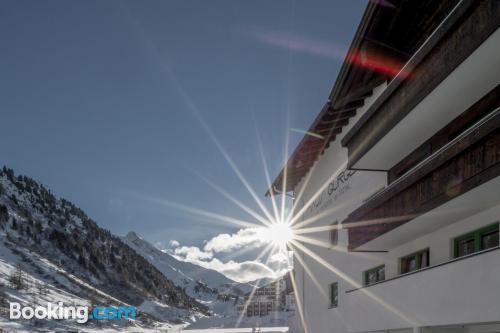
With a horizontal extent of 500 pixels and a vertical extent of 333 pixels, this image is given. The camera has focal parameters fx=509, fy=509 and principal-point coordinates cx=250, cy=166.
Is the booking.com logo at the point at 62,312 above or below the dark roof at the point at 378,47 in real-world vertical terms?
below

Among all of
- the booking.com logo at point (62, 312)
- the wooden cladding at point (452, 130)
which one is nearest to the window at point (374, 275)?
the wooden cladding at point (452, 130)

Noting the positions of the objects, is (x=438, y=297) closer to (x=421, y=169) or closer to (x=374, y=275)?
(x=421, y=169)

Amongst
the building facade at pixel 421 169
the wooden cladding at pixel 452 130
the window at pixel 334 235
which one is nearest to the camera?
Result: the building facade at pixel 421 169

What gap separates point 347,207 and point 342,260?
6.99ft

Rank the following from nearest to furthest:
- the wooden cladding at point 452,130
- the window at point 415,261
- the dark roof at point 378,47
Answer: the wooden cladding at point 452,130 < the window at point 415,261 < the dark roof at point 378,47

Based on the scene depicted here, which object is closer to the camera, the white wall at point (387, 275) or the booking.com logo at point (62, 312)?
the white wall at point (387, 275)

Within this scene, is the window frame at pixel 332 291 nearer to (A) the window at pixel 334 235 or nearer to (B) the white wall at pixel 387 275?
(B) the white wall at pixel 387 275

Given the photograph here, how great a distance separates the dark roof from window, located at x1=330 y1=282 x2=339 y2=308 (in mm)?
6578

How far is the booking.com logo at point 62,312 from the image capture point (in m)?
89.7

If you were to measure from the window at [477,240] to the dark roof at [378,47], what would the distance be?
5398mm

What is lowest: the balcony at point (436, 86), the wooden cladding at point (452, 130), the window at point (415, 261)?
the window at point (415, 261)

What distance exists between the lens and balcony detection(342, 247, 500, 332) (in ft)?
26.7

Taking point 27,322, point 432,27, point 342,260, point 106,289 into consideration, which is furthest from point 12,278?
point 432,27

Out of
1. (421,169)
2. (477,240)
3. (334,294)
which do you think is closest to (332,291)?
(334,294)
